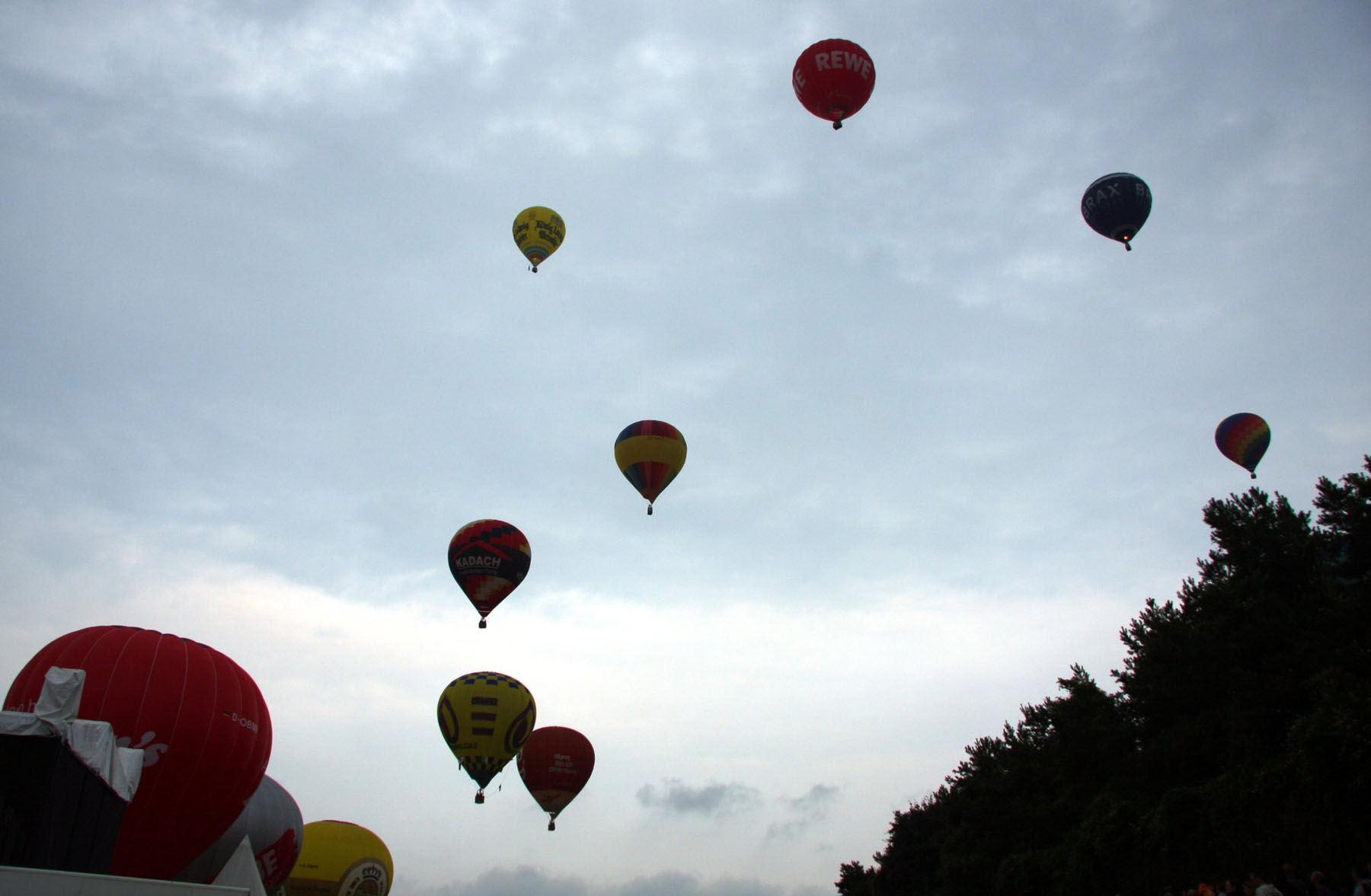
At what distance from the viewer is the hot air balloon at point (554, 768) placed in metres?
30.6

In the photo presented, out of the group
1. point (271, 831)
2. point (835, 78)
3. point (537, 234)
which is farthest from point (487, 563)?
point (835, 78)

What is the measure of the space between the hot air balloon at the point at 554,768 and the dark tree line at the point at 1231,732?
16691 mm

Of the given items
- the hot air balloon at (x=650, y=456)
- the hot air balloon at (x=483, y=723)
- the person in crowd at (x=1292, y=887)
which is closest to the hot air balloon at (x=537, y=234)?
the hot air balloon at (x=650, y=456)

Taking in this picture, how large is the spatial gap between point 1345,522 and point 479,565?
2633 centimetres

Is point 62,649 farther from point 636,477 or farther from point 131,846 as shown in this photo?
point 636,477

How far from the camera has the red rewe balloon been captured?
11.8m

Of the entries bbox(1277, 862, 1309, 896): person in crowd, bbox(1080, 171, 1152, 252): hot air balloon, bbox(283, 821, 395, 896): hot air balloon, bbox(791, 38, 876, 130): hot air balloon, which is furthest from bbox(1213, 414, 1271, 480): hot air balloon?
bbox(283, 821, 395, 896): hot air balloon

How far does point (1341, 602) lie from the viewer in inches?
931

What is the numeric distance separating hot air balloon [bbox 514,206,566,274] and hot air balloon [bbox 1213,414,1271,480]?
26233 millimetres

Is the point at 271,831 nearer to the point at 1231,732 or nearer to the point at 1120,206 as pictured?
the point at 1231,732

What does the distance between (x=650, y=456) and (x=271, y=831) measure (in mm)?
13828

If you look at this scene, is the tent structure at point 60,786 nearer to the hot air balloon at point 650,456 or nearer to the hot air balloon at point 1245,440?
the hot air balloon at point 650,456

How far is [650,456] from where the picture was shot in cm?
2625

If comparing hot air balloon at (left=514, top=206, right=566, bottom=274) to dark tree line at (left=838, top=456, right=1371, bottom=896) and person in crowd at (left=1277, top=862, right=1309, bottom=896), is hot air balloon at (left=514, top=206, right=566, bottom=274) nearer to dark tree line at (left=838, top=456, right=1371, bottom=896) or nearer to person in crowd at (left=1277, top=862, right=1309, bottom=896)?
dark tree line at (left=838, top=456, right=1371, bottom=896)
